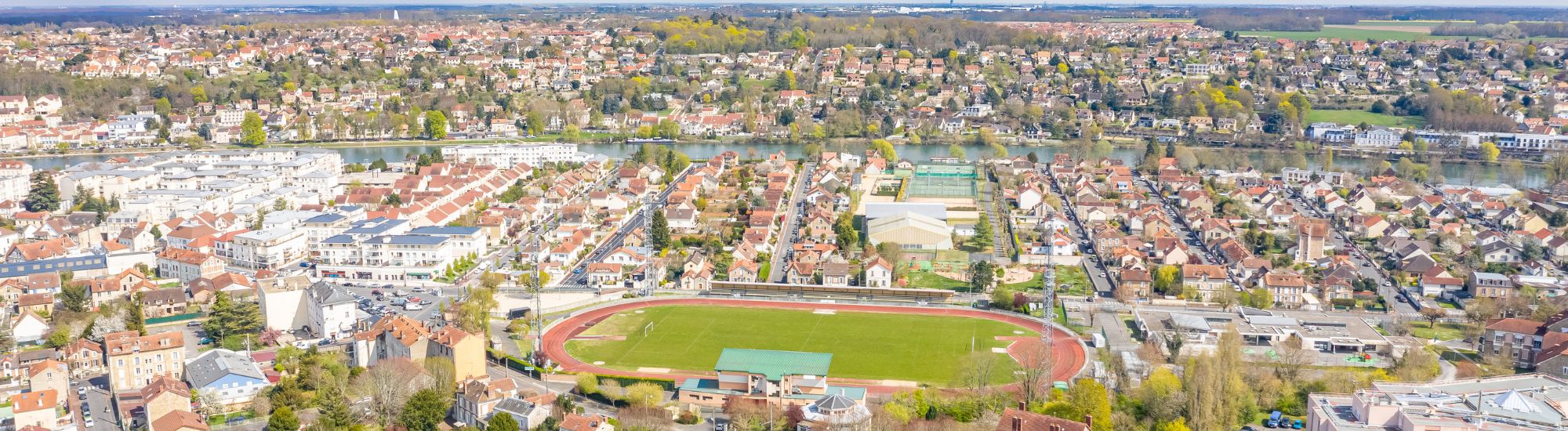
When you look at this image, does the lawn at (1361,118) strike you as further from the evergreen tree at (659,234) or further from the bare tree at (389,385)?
the bare tree at (389,385)

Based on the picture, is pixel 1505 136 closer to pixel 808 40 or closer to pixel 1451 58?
pixel 1451 58

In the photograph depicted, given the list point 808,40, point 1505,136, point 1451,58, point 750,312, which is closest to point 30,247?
point 750,312

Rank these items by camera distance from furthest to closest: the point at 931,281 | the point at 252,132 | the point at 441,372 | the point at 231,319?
the point at 252,132 → the point at 931,281 → the point at 231,319 → the point at 441,372

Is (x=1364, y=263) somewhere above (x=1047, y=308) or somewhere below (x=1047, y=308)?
below

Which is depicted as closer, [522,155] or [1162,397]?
[1162,397]

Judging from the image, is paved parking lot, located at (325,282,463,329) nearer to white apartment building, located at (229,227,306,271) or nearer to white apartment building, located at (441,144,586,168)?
white apartment building, located at (229,227,306,271)

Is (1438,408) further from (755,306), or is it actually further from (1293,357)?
(755,306)

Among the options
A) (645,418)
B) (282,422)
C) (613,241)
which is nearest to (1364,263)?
(613,241)
